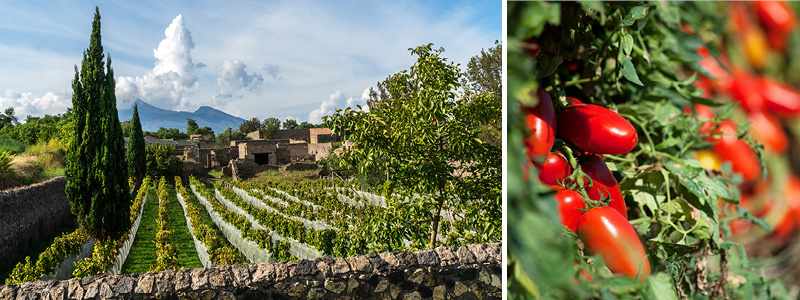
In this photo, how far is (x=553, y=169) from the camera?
176 millimetres

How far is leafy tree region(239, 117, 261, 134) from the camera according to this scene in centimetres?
2577

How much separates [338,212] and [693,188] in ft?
19.6

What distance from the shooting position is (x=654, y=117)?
0.24 meters

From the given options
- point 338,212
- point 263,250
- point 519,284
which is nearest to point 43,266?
point 263,250

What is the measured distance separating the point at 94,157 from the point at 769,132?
582 cm

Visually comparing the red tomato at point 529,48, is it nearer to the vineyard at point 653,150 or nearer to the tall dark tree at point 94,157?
the vineyard at point 653,150

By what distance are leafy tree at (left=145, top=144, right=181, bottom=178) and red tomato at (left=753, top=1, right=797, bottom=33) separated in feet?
46.2

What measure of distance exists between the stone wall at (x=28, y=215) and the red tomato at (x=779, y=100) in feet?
23.8

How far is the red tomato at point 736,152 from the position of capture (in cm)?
27

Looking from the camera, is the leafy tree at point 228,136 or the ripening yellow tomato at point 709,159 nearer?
the ripening yellow tomato at point 709,159

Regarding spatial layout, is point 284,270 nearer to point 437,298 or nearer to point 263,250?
point 437,298

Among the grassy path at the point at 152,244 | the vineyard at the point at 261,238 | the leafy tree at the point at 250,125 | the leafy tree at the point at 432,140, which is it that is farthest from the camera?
the leafy tree at the point at 250,125

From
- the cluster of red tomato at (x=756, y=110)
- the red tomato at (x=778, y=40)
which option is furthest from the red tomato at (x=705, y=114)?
the red tomato at (x=778, y=40)

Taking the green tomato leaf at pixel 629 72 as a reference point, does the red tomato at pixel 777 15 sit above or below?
above
